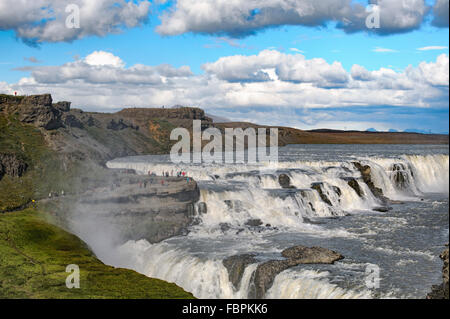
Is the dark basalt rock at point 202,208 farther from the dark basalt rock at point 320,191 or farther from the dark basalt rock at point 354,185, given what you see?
the dark basalt rock at point 354,185

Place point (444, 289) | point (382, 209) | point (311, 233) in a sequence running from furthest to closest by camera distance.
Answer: point (382, 209) < point (311, 233) < point (444, 289)

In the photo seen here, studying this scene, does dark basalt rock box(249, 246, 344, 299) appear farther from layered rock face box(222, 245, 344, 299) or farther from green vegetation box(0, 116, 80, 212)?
green vegetation box(0, 116, 80, 212)

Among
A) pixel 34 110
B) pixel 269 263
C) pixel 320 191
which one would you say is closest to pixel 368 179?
pixel 320 191

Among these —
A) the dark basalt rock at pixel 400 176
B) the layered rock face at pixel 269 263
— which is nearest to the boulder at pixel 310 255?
the layered rock face at pixel 269 263

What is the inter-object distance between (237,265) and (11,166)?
4026 cm

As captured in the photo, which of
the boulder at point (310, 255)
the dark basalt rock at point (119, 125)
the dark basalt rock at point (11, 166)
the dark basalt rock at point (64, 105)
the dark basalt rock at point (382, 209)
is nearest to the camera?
the boulder at point (310, 255)

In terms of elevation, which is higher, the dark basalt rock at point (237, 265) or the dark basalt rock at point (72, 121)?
the dark basalt rock at point (72, 121)

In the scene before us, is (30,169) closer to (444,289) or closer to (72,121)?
(72,121)

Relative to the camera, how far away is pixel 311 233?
42.6 meters

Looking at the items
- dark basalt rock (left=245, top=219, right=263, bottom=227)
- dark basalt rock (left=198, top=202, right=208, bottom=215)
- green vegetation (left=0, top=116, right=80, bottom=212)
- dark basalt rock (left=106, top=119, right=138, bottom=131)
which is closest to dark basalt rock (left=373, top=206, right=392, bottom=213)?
dark basalt rock (left=245, top=219, right=263, bottom=227)

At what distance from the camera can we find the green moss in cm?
2494

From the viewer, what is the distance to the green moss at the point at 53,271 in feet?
81.8

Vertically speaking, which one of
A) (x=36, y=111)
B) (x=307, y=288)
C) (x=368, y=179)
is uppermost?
(x=36, y=111)

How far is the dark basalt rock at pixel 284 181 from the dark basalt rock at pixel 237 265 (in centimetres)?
2696
